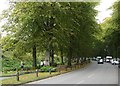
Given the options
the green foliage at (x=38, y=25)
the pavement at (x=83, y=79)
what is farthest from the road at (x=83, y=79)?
the green foliage at (x=38, y=25)

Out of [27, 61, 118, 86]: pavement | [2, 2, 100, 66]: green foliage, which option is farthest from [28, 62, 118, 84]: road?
[2, 2, 100, 66]: green foliage

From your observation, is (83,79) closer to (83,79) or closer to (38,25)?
(83,79)

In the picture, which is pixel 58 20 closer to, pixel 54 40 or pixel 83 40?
pixel 54 40

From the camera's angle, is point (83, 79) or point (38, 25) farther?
point (38, 25)

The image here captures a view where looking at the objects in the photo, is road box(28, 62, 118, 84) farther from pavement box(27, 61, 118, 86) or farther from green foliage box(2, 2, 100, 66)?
green foliage box(2, 2, 100, 66)

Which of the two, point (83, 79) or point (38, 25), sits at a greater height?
point (38, 25)

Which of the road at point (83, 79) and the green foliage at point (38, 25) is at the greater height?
the green foliage at point (38, 25)

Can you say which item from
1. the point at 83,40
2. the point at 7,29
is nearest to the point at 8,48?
the point at 7,29

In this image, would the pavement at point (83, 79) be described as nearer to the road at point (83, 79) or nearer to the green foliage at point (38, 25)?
the road at point (83, 79)

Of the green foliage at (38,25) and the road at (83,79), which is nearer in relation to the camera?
the road at (83,79)

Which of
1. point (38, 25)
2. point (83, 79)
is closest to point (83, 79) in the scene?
point (83, 79)

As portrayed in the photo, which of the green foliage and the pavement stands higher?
the green foliage

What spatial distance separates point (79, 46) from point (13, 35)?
20.5m

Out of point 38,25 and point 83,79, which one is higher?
point 38,25
